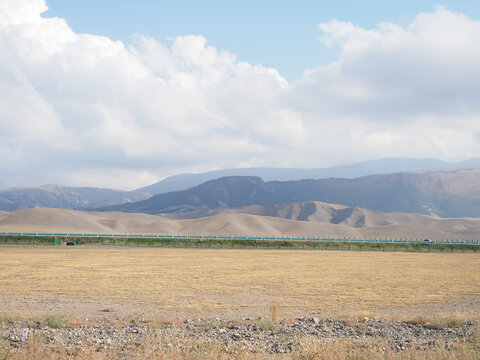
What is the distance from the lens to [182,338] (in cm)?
1741

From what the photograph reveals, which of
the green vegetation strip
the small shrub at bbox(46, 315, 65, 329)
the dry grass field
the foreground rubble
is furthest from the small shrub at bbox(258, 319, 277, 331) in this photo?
the green vegetation strip

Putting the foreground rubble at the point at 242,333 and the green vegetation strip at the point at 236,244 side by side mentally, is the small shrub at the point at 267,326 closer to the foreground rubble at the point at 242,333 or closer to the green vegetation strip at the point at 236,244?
the foreground rubble at the point at 242,333

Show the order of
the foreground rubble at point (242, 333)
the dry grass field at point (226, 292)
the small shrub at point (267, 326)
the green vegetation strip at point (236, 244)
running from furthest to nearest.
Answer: the green vegetation strip at point (236, 244) → the dry grass field at point (226, 292) → the small shrub at point (267, 326) → the foreground rubble at point (242, 333)

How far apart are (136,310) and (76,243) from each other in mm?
85849

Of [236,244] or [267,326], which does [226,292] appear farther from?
[236,244]

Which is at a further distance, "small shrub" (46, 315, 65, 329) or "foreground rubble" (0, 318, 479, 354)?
"small shrub" (46, 315, 65, 329)

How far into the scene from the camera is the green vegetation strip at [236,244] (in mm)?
103625

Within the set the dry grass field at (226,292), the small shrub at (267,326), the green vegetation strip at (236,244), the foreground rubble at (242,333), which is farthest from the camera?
the green vegetation strip at (236,244)

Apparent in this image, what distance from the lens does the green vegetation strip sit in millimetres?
103625

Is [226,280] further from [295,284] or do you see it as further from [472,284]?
[472,284]

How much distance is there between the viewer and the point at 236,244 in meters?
109

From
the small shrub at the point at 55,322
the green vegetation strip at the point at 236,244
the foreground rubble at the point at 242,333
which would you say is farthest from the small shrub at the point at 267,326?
the green vegetation strip at the point at 236,244

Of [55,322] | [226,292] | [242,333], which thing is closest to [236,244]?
[226,292]

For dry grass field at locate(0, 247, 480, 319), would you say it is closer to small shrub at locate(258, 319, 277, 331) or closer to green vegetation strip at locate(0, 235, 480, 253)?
small shrub at locate(258, 319, 277, 331)
